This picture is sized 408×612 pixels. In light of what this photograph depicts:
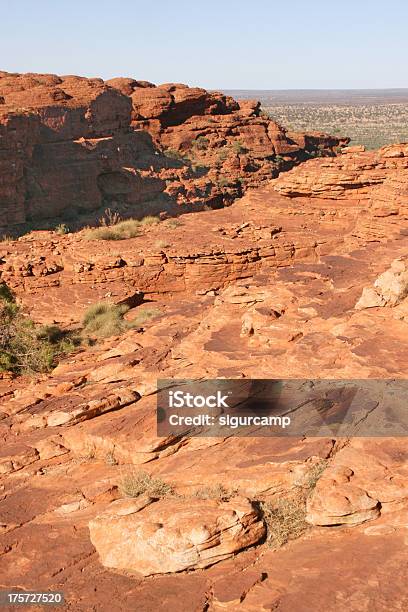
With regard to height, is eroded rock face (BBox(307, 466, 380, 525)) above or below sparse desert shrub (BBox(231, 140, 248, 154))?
below

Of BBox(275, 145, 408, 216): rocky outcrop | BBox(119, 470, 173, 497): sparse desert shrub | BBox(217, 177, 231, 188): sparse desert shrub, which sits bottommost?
BBox(119, 470, 173, 497): sparse desert shrub

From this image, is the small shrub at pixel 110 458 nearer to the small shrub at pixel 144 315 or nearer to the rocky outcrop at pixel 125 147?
the small shrub at pixel 144 315

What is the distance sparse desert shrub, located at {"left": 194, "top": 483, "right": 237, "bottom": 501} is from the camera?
5.40 meters

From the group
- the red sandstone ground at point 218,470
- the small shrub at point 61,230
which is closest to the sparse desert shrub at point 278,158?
the small shrub at point 61,230

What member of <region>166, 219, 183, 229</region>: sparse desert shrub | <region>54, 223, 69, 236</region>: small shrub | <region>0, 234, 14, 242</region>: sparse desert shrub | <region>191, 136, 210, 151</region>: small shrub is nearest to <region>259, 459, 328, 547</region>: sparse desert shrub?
<region>166, 219, 183, 229</region>: sparse desert shrub

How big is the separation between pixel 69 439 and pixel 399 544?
4.04 m

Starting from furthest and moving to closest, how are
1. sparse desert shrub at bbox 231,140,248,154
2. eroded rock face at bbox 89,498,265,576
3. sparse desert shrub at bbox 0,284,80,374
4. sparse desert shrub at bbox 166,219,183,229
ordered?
sparse desert shrub at bbox 231,140,248,154
sparse desert shrub at bbox 166,219,183,229
sparse desert shrub at bbox 0,284,80,374
eroded rock face at bbox 89,498,265,576

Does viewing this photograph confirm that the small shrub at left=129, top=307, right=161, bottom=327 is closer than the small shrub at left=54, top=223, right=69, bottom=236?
Yes

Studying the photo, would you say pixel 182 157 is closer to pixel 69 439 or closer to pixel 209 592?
pixel 69 439

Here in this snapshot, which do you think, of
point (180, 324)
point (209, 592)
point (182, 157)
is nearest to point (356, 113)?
point (182, 157)

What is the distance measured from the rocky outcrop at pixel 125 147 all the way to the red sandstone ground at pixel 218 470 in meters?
20.2

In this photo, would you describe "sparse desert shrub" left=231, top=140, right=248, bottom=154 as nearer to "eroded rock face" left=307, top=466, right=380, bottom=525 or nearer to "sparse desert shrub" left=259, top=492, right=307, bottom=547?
"sparse desert shrub" left=259, top=492, right=307, bottom=547

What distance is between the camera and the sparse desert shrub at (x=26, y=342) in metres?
11.9

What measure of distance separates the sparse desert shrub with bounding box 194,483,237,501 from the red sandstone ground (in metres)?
0.03
